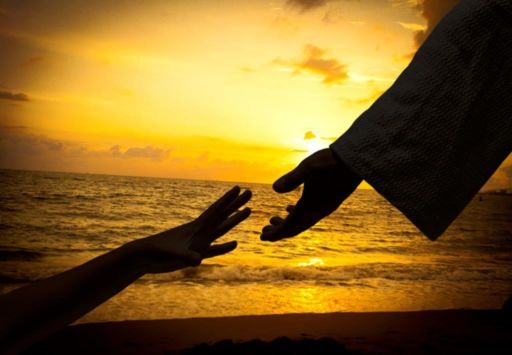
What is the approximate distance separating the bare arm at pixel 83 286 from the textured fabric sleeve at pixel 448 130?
467 mm

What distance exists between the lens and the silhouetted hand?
3.42 feet

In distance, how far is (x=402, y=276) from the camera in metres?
9.63

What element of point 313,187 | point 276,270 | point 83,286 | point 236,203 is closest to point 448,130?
point 313,187

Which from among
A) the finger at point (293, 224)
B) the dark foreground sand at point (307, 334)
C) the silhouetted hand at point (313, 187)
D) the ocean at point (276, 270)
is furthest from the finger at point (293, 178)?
the ocean at point (276, 270)

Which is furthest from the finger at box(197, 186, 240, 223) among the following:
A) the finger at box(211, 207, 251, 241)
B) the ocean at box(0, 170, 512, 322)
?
the ocean at box(0, 170, 512, 322)

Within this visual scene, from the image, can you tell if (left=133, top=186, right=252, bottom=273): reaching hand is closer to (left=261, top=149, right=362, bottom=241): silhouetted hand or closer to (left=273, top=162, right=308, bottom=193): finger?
(left=261, top=149, right=362, bottom=241): silhouetted hand

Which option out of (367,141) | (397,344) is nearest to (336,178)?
(367,141)

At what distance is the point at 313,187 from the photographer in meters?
1.10

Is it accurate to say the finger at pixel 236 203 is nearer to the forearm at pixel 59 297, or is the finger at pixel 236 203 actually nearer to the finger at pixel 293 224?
the finger at pixel 293 224

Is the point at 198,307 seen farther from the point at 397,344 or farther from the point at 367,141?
the point at 367,141

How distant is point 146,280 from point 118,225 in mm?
10023

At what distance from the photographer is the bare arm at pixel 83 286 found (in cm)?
95

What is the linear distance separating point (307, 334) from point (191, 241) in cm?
430

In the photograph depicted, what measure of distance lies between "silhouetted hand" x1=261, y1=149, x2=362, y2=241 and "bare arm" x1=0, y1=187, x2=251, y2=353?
0.69 feet
